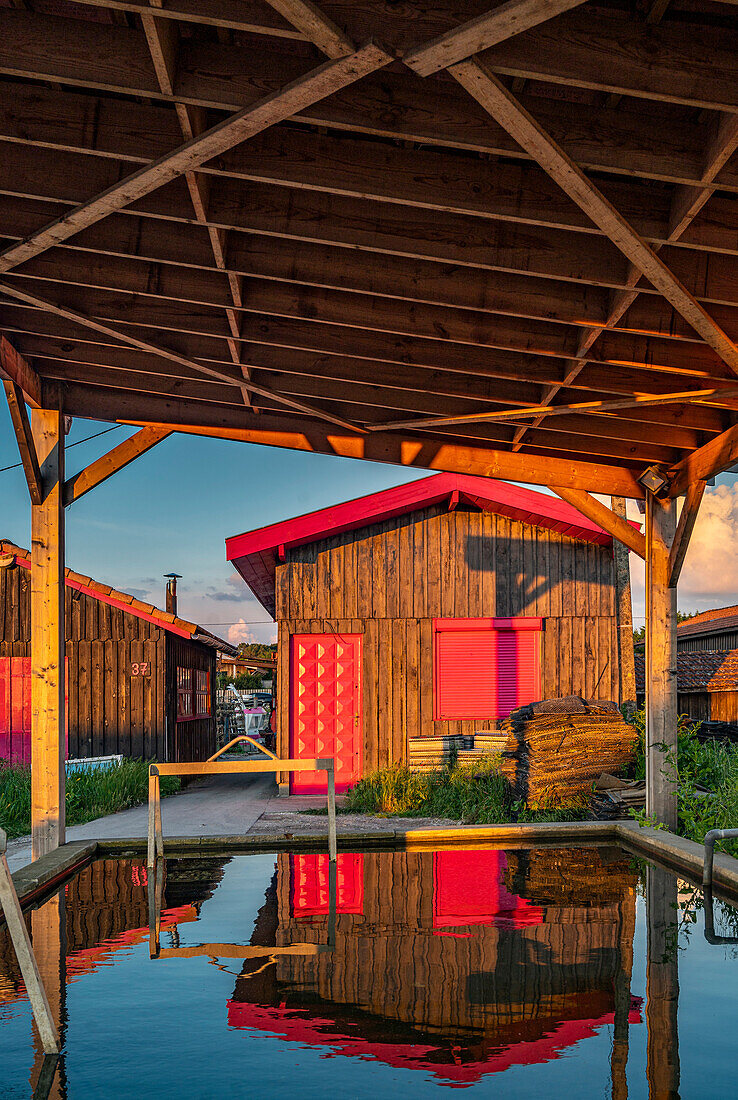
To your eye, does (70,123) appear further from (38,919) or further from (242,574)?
(242,574)

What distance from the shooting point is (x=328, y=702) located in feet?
45.9

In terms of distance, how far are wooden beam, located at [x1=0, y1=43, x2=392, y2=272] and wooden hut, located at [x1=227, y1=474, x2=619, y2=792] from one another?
29.4 ft

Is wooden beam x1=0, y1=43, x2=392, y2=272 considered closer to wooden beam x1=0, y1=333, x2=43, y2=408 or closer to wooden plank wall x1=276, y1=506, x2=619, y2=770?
wooden beam x1=0, y1=333, x2=43, y2=408

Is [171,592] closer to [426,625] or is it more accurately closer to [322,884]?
[426,625]

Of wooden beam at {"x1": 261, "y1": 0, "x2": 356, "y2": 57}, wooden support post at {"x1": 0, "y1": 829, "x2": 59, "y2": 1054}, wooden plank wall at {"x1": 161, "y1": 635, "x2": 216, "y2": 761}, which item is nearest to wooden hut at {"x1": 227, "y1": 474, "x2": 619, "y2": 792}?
wooden plank wall at {"x1": 161, "y1": 635, "x2": 216, "y2": 761}

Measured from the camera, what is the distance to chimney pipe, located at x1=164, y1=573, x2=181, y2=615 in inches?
786

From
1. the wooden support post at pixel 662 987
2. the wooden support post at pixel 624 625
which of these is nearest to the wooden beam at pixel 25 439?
the wooden support post at pixel 662 987

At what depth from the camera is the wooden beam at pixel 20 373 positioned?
6.69 m

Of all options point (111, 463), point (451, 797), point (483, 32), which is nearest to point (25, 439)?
point (111, 463)

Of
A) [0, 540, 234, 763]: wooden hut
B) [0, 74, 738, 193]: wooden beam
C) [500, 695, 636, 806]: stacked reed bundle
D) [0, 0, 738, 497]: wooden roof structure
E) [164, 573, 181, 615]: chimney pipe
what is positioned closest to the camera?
[0, 0, 738, 497]: wooden roof structure

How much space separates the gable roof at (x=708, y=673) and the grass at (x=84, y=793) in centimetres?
997

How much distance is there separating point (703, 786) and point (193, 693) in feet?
38.8

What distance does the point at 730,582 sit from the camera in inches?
2500

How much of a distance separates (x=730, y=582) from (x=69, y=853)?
205 feet
